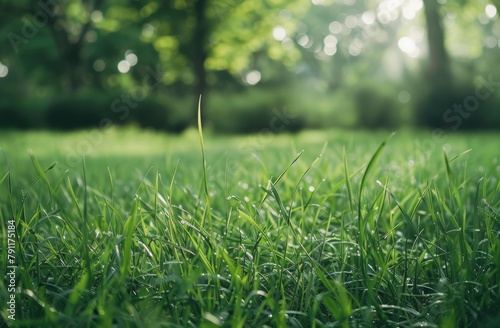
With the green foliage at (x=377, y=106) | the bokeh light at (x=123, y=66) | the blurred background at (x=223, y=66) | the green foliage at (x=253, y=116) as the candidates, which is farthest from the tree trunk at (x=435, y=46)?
the bokeh light at (x=123, y=66)

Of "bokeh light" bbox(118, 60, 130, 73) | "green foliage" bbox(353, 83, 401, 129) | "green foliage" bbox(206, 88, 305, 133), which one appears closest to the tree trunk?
"green foliage" bbox(353, 83, 401, 129)

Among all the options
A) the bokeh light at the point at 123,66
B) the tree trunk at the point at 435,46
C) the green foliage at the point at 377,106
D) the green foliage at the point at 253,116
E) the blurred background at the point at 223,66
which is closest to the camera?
the blurred background at the point at 223,66

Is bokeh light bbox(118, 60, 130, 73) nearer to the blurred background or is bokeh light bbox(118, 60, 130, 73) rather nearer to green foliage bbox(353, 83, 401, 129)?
the blurred background

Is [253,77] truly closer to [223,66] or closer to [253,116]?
[223,66]

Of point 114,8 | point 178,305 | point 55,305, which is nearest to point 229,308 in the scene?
point 178,305

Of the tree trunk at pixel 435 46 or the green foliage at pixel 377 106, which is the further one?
the green foliage at pixel 377 106

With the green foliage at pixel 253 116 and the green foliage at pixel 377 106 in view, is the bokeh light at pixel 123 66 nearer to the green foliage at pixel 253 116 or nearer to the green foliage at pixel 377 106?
the green foliage at pixel 253 116

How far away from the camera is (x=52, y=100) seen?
1555cm

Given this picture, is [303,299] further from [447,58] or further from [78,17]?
[78,17]

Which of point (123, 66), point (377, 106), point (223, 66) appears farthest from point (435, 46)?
point (123, 66)

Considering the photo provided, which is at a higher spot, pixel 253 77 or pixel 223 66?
pixel 253 77

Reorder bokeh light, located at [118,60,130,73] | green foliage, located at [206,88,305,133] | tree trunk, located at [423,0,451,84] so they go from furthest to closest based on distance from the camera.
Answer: bokeh light, located at [118,60,130,73] < green foliage, located at [206,88,305,133] < tree trunk, located at [423,0,451,84]

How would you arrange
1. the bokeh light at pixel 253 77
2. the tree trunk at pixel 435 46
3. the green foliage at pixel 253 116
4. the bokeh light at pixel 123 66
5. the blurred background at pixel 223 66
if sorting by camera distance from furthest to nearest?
the bokeh light at pixel 253 77 < the bokeh light at pixel 123 66 < the green foliage at pixel 253 116 < the tree trunk at pixel 435 46 < the blurred background at pixel 223 66

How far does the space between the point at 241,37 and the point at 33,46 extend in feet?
33.9
